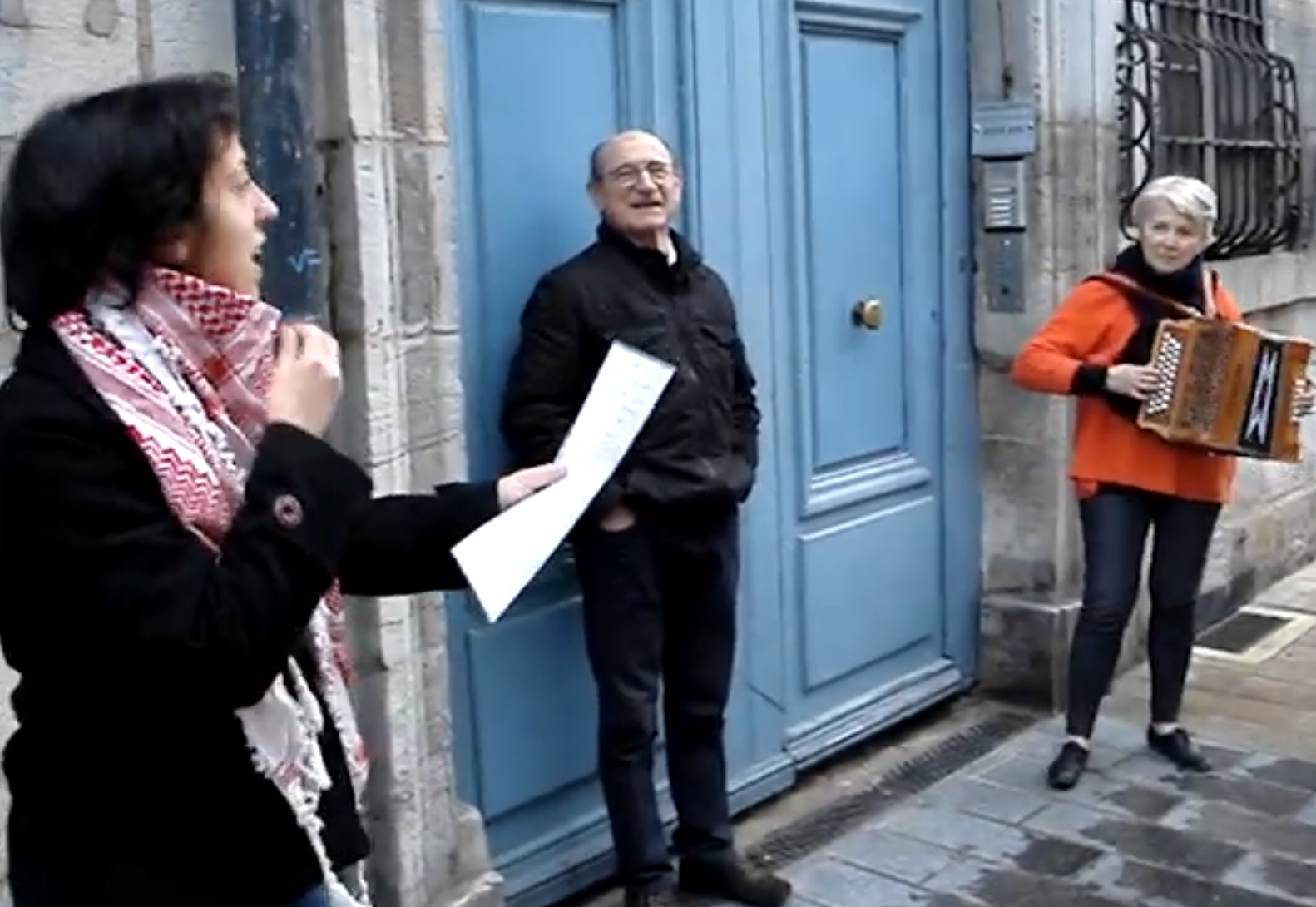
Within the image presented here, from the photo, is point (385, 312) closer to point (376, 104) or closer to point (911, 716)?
point (376, 104)

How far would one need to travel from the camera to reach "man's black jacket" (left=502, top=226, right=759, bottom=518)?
3.72m

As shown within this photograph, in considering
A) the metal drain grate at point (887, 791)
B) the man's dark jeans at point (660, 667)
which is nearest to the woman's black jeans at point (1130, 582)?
the metal drain grate at point (887, 791)

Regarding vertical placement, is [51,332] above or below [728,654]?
above

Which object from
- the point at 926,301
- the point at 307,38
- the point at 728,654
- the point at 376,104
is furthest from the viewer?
the point at 926,301

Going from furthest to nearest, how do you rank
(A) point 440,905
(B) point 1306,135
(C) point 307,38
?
1. (B) point 1306,135
2. (A) point 440,905
3. (C) point 307,38

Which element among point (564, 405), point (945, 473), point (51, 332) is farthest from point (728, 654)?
point (51, 332)

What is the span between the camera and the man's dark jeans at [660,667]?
3.78m

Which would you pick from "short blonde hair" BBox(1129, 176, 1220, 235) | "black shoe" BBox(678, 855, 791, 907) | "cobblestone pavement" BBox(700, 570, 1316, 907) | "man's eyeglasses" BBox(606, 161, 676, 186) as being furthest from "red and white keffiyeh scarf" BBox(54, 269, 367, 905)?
"short blonde hair" BBox(1129, 176, 1220, 235)

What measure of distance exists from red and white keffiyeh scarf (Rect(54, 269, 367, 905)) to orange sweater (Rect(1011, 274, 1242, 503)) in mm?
3186

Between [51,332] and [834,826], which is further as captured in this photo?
[834,826]

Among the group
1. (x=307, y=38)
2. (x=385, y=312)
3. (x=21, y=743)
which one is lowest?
(x=21, y=743)

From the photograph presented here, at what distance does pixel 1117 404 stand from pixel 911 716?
128cm

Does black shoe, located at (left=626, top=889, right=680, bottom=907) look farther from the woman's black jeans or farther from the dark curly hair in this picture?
the dark curly hair

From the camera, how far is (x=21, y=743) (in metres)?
1.80
